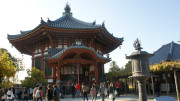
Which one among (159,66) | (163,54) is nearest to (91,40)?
(159,66)

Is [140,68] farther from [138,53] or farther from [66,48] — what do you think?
[66,48]

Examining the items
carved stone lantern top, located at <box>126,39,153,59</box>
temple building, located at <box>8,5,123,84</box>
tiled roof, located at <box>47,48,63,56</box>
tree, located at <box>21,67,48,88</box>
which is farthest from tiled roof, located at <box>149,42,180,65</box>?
carved stone lantern top, located at <box>126,39,153,59</box>

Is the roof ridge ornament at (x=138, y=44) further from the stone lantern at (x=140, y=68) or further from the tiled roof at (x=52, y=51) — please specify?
the tiled roof at (x=52, y=51)

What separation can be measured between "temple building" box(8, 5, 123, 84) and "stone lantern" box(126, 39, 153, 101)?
419 inches

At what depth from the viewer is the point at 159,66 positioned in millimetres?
15617

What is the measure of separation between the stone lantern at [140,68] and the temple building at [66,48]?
10.6 meters

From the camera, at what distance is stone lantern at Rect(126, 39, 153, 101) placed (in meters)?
8.39

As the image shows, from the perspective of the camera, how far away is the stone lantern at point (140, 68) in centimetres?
839

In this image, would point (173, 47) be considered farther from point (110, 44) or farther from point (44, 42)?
point (44, 42)

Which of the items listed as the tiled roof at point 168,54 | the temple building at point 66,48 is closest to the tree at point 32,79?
the temple building at point 66,48

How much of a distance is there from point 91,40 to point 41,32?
→ 6.79m

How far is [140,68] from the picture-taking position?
28.5 feet

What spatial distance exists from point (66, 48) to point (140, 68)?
38.8 feet

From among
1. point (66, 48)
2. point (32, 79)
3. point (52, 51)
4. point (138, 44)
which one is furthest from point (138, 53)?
point (52, 51)
